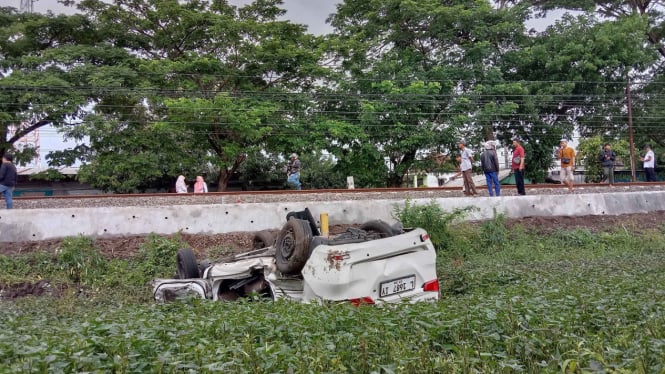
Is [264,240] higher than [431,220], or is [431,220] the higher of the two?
[264,240]

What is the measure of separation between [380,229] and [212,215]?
5799 mm

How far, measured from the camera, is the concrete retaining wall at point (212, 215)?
10.4 metres

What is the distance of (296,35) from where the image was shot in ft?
86.7

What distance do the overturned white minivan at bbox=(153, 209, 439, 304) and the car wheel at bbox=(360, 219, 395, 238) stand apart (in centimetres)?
1

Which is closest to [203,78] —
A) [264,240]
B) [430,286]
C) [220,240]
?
[220,240]

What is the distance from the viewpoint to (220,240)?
11.1 m

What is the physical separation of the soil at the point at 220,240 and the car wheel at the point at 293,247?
185 inches

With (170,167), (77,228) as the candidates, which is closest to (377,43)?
(170,167)

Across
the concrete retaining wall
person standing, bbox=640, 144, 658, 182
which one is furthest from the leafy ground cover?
person standing, bbox=640, 144, 658, 182

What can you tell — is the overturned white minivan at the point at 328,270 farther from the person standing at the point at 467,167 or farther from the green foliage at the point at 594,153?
the green foliage at the point at 594,153

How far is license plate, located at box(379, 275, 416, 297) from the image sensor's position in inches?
213

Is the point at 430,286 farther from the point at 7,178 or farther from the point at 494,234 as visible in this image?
the point at 7,178

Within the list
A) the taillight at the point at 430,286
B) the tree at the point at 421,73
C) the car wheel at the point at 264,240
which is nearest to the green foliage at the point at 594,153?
the tree at the point at 421,73

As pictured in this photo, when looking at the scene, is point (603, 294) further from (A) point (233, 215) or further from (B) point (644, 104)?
(B) point (644, 104)
